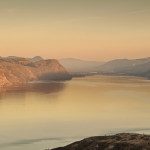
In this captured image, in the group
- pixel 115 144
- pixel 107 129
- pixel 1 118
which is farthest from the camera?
pixel 1 118

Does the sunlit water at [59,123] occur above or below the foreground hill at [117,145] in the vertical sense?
below

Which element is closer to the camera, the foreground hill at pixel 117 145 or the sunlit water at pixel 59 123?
the foreground hill at pixel 117 145

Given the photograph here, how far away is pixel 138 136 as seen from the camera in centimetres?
3375

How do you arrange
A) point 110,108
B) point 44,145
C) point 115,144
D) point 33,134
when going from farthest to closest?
point 110,108
point 33,134
point 44,145
point 115,144

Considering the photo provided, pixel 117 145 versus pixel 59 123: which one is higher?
pixel 117 145

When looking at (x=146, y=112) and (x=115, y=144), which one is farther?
(x=146, y=112)

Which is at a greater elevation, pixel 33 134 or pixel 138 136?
pixel 138 136

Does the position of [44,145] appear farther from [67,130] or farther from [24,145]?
[67,130]

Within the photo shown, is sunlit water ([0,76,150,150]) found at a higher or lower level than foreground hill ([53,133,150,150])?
lower

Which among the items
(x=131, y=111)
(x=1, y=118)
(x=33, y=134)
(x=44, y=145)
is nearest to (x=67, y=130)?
(x=33, y=134)

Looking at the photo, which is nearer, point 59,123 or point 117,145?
point 117,145

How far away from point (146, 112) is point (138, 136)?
60.1 m

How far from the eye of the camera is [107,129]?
6738cm

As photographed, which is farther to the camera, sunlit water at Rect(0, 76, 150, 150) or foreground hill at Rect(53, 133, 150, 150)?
sunlit water at Rect(0, 76, 150, 150)
